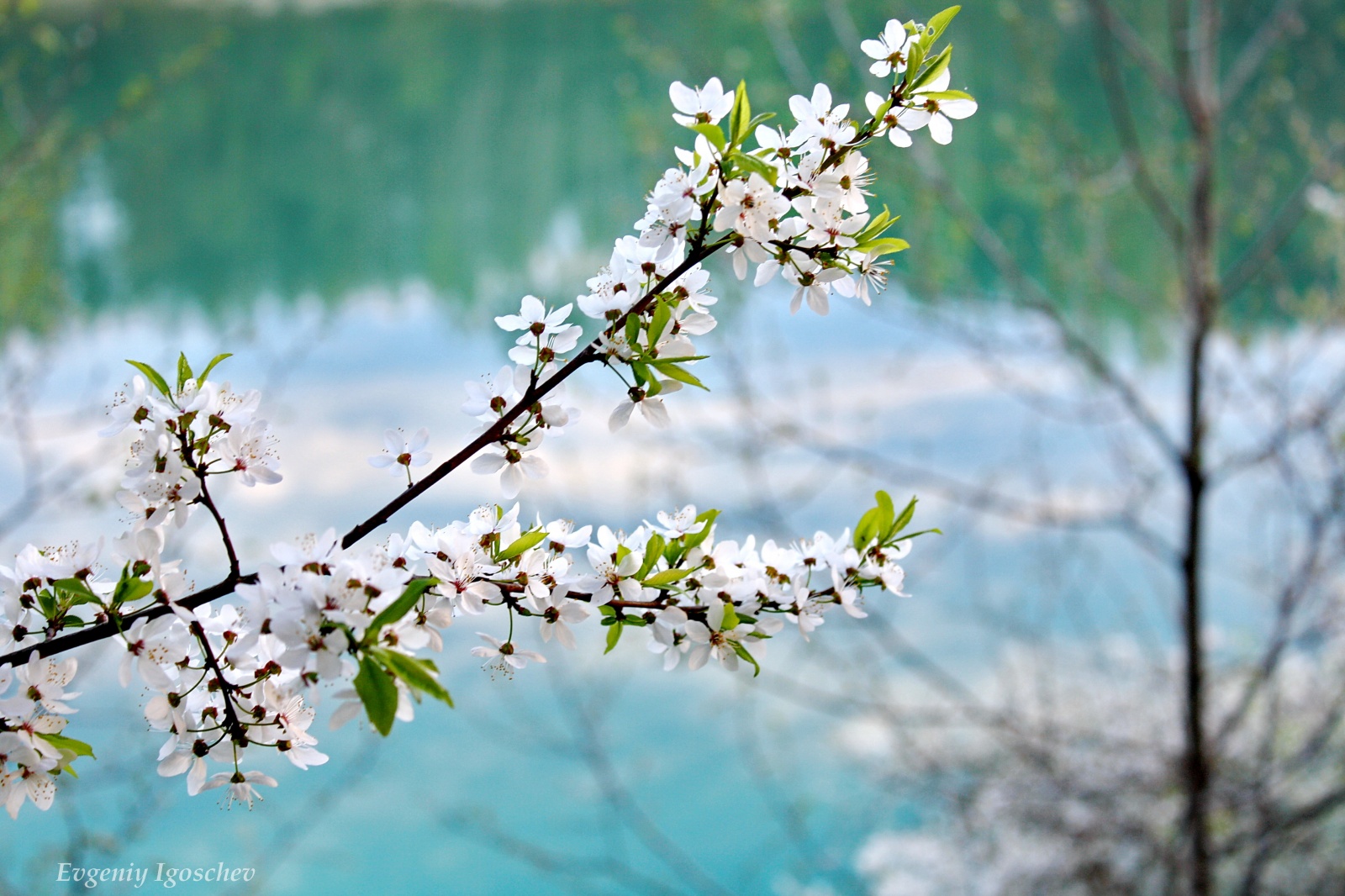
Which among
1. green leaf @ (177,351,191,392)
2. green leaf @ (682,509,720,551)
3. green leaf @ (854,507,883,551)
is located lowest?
green leaf @ (682,509,720,551)

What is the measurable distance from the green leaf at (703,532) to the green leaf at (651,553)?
0.05 feet

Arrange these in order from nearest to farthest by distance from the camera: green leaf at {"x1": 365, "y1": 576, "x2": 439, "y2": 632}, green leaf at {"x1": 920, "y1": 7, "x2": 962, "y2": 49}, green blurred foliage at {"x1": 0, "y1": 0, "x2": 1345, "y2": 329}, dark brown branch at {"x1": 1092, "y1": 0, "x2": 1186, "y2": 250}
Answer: green leaf at {"x1": 365, "y1": 576, "x2": 439, "y2": 632} < green leaf at {"x1": 920, "y1": 7, "x2": 962, "y2": 49} < dark brown branch at {"x1": 1092, "y1": 0, "x2": 1186, "y2": 250} < green blurred foliage at {"x1": 0, "y1": 0, "x2": 1345, "y2": 329}

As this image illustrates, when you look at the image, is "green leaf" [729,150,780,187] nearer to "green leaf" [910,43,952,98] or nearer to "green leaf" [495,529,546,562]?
"green leaf" [910,43,952,98]

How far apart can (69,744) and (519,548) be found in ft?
0.80

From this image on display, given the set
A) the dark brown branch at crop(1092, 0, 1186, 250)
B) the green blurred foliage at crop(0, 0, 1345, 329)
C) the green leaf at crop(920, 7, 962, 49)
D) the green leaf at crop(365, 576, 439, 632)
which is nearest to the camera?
the green leaf at crop(365, 576, 439, 632)

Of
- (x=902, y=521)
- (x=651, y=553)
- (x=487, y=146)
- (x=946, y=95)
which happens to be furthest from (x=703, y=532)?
(x=487, y=146)

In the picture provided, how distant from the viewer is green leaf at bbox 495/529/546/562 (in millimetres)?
526

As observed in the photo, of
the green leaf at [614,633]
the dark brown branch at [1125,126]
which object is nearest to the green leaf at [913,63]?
the green leaf at [614,633]

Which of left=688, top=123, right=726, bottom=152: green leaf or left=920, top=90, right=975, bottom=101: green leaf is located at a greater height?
left=920, top=90, right=975, bottom=101: green leaf

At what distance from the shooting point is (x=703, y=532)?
530 mm

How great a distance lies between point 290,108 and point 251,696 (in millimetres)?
7909

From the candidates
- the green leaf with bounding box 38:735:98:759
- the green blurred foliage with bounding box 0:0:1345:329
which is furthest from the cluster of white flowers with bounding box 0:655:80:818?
the green blurred foliage with bounding box 0:0:1345:329

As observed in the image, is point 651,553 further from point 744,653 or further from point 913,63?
point 913,63

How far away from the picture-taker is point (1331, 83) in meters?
2.46
